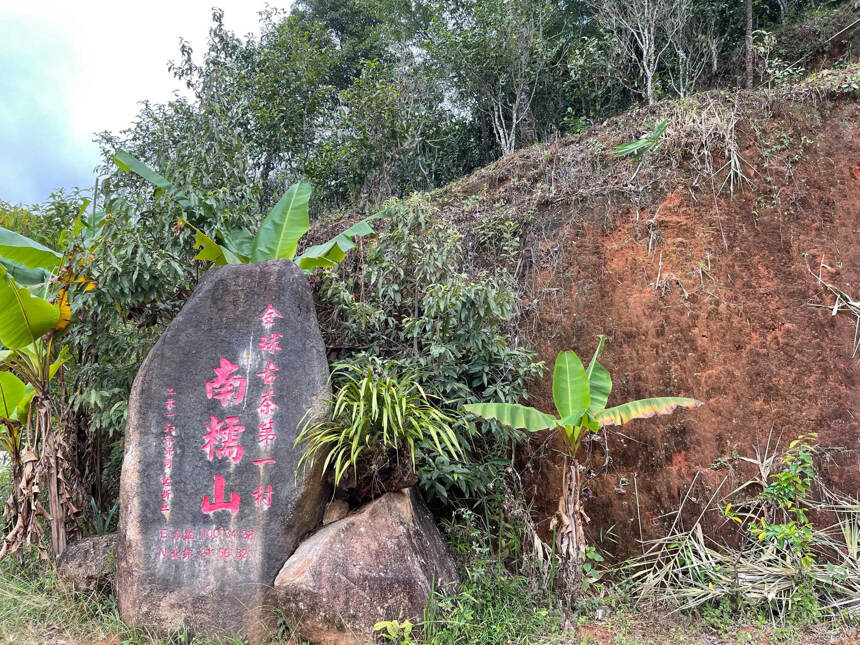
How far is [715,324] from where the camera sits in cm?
514

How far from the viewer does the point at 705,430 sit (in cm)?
A: 489

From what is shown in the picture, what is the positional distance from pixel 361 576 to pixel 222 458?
4.17 feet

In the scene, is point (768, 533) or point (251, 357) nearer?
point (768, 533)

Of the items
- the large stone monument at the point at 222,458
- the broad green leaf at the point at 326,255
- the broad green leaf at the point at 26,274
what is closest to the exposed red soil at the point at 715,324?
the broad green leaf at the point at 326,255

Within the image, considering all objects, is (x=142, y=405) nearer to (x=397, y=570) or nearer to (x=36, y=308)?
(x=36, y=308)

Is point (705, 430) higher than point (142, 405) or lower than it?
lower

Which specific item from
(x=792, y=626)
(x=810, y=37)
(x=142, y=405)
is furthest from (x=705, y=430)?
(x=810, y=37)

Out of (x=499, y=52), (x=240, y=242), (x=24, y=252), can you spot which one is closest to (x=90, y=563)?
(x=24, y=252)

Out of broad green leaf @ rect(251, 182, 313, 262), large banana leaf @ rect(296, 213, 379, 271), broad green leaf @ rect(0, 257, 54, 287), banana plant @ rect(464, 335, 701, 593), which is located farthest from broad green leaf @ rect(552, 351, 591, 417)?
broad green leaf @ rect(0, 257, 54, 287)

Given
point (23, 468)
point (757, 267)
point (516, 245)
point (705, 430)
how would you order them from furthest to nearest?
1. point (516, 245)
2. point (757, 267)
3. point (705, 430)
4. point (23, 468)

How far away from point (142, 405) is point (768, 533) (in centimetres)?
431

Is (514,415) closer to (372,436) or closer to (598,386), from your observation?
(598,386)

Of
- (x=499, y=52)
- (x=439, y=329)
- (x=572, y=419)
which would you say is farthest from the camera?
(x=499, y=52)

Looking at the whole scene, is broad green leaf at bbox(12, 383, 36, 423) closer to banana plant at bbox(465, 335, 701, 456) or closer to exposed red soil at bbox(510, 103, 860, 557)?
banana plant at bbox(465, 335, 701, 456)
